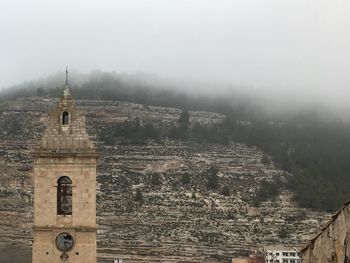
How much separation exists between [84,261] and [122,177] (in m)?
69.6

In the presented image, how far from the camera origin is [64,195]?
2233 cm

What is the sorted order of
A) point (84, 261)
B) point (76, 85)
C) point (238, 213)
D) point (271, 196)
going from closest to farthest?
point (84, 261), point (238, 213), point (271, 196), point (76, 85)

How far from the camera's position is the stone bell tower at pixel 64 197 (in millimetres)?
21625

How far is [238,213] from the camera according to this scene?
294ft

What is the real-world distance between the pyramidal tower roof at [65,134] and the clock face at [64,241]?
1.98m

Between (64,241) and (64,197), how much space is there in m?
1.14

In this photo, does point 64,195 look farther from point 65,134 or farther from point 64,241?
point 65,134

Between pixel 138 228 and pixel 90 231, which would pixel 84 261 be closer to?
pixel 90 231

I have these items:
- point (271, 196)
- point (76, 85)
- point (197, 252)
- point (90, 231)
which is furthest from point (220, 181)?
point (90, 231)

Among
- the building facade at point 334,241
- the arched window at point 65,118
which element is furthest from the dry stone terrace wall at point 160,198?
the building facade at point 334,241

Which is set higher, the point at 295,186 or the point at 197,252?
the point at 295,186

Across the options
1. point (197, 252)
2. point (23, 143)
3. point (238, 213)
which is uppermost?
point (23, 143)

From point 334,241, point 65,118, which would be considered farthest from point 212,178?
point 334,241

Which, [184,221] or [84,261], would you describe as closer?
[84,261]
